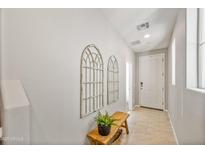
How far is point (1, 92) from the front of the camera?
910 millimetres

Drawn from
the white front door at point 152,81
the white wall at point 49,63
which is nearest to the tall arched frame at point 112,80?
the white wall at point 49,63

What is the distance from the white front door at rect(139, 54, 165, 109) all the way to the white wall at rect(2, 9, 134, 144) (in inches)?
151

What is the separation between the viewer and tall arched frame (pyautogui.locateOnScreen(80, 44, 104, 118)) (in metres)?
1.87

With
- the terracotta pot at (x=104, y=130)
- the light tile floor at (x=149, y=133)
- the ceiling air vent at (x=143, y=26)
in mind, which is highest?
the ceiling air vent at (x=143, y=26)

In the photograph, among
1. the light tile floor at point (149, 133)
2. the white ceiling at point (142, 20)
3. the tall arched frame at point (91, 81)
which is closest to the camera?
the tall arched frame at point (91, 81)

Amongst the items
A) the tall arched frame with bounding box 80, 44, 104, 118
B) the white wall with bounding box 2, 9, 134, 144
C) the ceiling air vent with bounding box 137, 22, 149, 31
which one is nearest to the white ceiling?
the ceiling air vent with bounding box 137, 22, 149, 31

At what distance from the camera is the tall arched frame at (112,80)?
2.86m

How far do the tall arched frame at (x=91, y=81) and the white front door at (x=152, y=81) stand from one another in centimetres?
335

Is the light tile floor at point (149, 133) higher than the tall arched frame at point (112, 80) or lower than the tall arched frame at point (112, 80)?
lower

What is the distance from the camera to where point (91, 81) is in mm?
2088

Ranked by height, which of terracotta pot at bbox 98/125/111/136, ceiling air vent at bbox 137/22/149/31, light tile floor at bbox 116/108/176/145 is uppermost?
ceiling air vent at bbox 137/22/149/31

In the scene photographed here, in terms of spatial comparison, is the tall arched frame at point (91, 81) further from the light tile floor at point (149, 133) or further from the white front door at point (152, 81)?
the white front door at point (152, 81)

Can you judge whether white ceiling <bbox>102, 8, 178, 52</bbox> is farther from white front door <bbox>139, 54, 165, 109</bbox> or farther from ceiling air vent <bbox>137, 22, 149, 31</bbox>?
white front door <bbox>139, 54, 165, 109</bbox>

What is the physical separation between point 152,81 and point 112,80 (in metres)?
2.79
